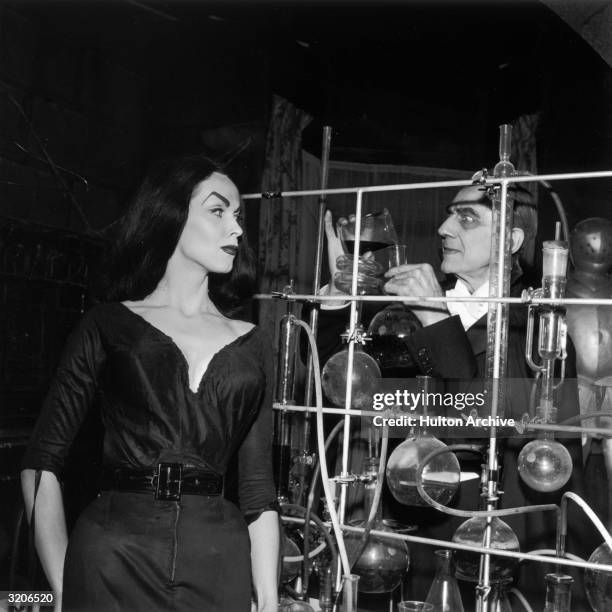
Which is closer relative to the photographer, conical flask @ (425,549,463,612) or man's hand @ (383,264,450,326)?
conical flask @ (425,549,463,612)

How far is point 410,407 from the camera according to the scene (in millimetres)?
1194

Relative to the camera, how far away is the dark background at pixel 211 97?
158 centimetres

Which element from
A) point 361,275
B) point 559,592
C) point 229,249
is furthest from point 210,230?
point 559,592

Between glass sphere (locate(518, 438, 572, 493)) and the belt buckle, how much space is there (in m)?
0.47

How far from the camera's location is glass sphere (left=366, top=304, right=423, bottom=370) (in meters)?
1.32

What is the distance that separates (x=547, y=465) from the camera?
1066mm

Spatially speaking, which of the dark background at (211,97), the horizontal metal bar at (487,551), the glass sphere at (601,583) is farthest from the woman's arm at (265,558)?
the dark background at (211,97)

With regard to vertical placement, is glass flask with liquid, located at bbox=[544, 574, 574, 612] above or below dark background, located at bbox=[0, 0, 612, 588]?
below

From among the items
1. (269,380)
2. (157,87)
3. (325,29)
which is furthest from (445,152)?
(269,380)

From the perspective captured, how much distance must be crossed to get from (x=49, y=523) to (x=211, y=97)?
1.32m

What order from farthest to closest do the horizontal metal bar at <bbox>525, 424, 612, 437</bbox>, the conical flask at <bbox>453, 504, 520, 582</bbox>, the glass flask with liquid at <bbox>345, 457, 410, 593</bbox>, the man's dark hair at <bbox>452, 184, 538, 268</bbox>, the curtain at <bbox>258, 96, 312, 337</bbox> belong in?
1. the curtain at <bbox>258, 96, 312, 337</bbox>
2. the man's dark hair at <bbox>452, 184, 538, 268</bbox>
3. the glass flask with liquid at <bbox>345, 457, 410, 593</bbox>
4. the conical flask at <bbox>453, 504, 520, 582</bbox>
5. the horizontal metal bar at <bbox>525, 424, 612, 437</bbox>

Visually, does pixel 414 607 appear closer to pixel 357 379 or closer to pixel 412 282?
pixel 357 379

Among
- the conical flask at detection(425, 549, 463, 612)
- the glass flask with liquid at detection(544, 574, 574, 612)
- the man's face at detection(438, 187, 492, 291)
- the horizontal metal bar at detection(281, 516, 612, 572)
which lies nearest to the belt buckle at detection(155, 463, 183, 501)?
the horizontal metal bar at detection(281, 516, 612, 572)

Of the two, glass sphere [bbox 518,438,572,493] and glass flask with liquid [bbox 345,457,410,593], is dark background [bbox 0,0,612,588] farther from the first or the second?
glass sphere [bbox 518,438,572,493]
